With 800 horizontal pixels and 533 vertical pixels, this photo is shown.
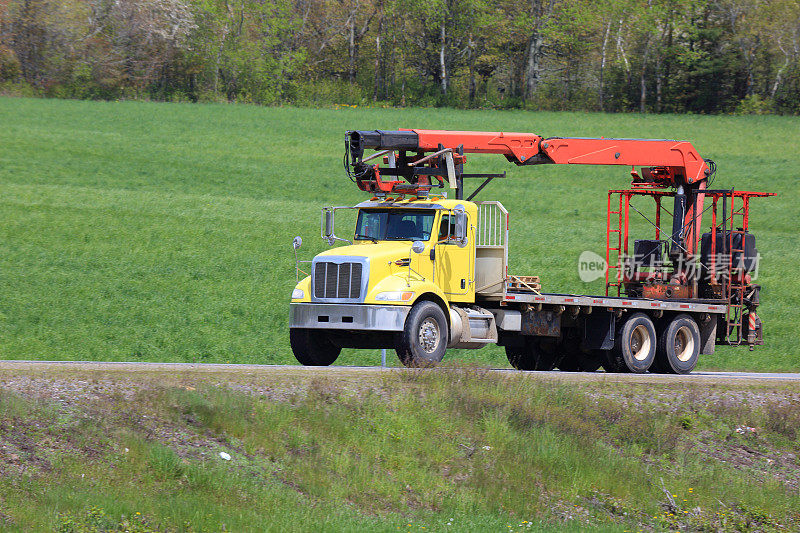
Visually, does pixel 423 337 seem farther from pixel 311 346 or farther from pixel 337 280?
pixel 311 346

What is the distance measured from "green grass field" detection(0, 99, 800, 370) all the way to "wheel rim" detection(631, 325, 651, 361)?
→ 15.8ft

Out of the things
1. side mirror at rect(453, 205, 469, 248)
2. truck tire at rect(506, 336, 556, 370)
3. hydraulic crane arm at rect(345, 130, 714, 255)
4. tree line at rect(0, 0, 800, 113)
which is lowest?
truck tire at rect(506, 336, 556, 370)

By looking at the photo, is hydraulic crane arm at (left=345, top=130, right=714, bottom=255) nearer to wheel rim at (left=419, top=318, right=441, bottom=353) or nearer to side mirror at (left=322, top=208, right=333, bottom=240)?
side mirror at (left=322, top=208, right=333, bottom=240)

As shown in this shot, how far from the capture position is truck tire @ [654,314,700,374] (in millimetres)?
19984

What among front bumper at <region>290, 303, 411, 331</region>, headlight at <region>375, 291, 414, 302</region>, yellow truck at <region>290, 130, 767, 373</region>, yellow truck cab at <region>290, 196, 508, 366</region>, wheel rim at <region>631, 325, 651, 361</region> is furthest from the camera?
wheel rim at <region>631, 325, 651, 361</region>

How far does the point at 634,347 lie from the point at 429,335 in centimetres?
530

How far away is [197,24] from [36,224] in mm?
49680

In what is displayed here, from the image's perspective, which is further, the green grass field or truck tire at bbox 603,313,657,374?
the green grass field

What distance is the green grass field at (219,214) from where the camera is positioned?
1010 inches

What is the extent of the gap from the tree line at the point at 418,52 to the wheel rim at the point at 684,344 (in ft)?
206

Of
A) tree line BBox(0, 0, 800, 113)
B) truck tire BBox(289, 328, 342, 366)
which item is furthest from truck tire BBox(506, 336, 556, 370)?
tree line BBox(0, 0, 800, 113)

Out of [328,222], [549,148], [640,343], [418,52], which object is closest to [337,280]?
[328,222]

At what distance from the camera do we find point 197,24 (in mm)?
81875

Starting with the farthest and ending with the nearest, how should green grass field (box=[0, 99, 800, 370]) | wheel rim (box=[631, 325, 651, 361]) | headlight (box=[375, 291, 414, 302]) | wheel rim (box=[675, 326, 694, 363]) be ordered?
green grass field (box=[0, 99, 800, 370]) < wheel rim (box=[675, 326, 694, 363]) < wheel rim (box=[631, 325, 651, 361]) < headlight (box=[375, 291, 414, 302])
